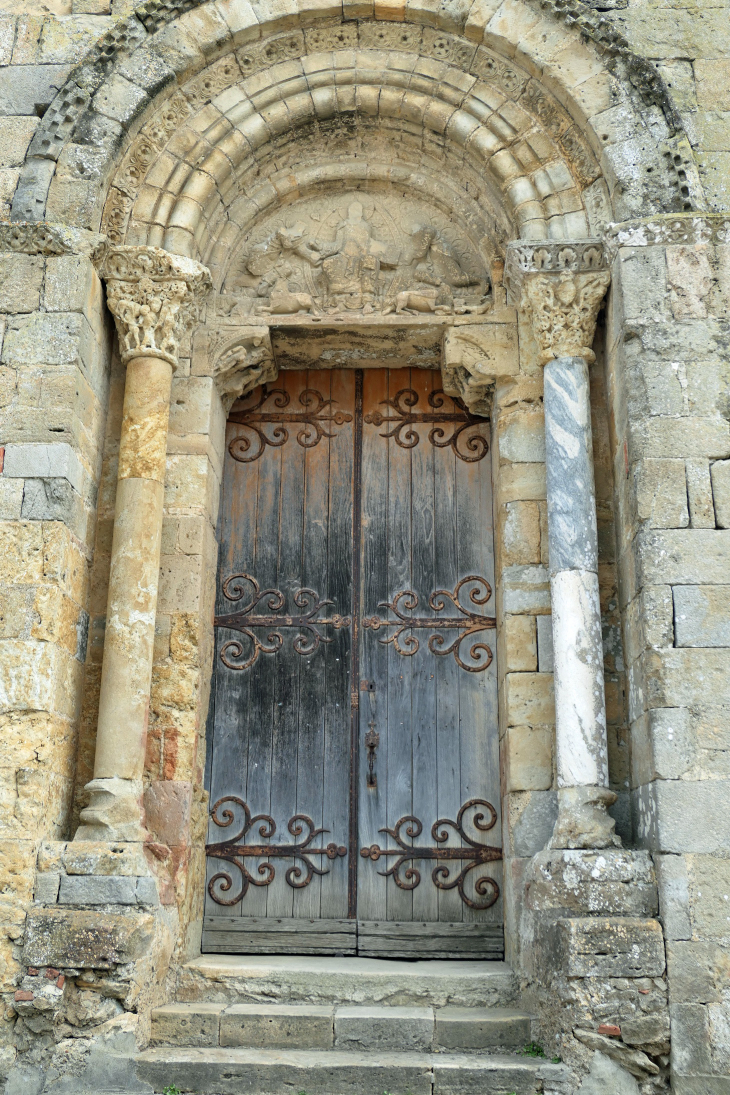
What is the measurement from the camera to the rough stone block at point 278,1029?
13.5ft

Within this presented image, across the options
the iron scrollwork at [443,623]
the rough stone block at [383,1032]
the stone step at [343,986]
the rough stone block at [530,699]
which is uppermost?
the iron scrollwork at [443,623]

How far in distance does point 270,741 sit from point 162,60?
3415 mm

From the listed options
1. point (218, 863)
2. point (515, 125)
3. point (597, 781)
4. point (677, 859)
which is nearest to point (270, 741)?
point (218, 863)

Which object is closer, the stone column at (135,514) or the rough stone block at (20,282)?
the stone column at (135,514)

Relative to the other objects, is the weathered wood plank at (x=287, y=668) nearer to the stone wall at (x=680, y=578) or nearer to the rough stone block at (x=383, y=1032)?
the rough stone block at (x=383, y=1032)

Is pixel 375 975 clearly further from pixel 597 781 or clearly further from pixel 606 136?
pixel 606 136

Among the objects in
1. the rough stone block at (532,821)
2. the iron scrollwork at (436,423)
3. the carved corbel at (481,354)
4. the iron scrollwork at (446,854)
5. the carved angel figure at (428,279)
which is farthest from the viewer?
the iron scrollwork at (436,423)

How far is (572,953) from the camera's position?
384 centimetres

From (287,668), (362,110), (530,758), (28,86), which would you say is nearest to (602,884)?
(530,758)

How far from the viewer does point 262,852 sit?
4.99 m

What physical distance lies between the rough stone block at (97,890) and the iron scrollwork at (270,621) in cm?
140

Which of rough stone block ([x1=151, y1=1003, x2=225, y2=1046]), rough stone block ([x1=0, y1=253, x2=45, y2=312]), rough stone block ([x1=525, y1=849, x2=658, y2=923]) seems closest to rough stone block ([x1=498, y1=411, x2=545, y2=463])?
rough stone block ([x1=525, y1=849, x2=658, y2=923])

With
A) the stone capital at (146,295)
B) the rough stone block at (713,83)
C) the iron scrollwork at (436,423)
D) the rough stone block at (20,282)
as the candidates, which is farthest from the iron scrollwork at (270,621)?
the rough stone block at (713,83)

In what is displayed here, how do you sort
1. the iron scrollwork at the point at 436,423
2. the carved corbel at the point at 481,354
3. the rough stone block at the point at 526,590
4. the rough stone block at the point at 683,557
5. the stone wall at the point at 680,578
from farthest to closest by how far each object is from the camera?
the iron scrollwork at the point at 436,423, the carved corbel at the point at 481,354, the rough stone block at the point at 526,590, the rough stone block at the point at 683,557, the stone wall at the point at 680,578
